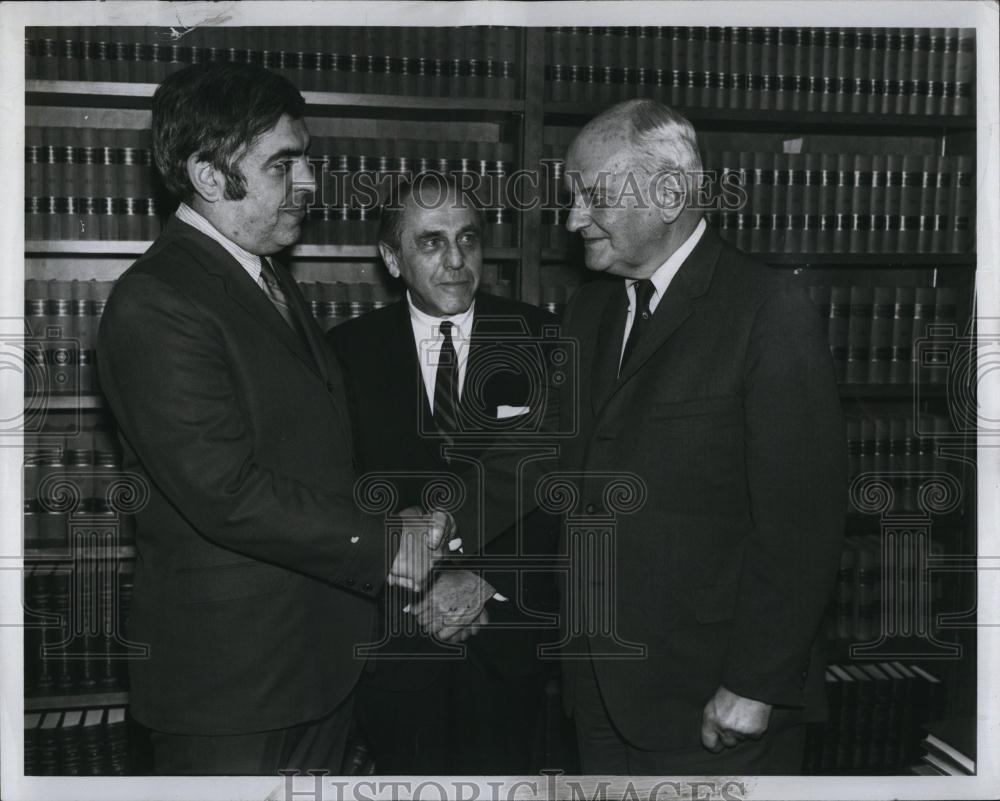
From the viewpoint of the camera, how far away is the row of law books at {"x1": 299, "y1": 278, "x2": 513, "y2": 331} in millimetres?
2590

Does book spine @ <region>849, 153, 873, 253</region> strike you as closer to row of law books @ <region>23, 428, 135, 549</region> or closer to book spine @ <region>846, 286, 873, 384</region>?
book spine @ <region>846, 286, 873, 384</region>

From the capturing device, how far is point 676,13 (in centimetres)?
188

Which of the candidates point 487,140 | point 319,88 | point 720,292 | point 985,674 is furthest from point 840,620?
point 319,88

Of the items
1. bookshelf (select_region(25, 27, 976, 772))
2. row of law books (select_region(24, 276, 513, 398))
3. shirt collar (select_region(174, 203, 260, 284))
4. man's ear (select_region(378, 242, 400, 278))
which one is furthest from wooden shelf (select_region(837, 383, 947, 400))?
row of law books (select_region(24, 276, 513, 398))

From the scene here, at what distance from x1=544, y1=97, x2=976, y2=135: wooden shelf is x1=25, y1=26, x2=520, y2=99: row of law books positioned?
0.22 metres

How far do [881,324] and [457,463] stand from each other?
4.80 ft

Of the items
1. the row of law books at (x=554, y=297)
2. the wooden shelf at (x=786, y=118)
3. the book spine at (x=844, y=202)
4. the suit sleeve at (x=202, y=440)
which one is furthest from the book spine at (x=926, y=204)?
the suit sleeve at (x=202, y=440)

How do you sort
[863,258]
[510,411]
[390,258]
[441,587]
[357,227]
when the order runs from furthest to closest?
[863,258], [357,227], [390,258], [510,411], [441,587]

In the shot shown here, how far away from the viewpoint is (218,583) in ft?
5.46

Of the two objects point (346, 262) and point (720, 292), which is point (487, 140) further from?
point (720, 292)

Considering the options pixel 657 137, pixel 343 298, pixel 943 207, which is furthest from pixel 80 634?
pixel 943 207

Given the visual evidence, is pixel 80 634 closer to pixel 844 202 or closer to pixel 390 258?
pixel 390 258

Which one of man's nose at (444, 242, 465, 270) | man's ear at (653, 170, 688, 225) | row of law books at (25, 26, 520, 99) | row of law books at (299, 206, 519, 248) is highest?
row of law books at (25, 26, 520, 99)

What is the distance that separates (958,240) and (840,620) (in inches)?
48.4
